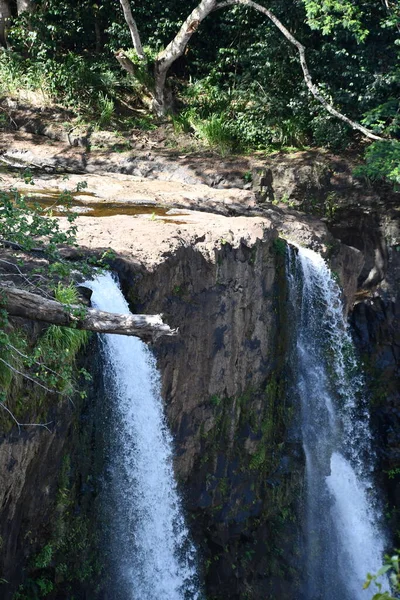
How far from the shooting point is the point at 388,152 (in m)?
14.5

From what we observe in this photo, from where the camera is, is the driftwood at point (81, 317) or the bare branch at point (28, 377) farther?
the driftwood at point (81, 317)

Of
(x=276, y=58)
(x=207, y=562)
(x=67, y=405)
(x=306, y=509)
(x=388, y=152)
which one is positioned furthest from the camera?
(x=276, y=58)

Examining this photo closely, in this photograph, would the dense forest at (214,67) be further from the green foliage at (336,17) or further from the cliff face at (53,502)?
the cliff face at (53,502)

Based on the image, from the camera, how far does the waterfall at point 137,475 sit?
8.44 meters

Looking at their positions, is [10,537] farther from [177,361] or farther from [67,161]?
[67,161]

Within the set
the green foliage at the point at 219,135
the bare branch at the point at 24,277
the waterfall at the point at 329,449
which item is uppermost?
the green foliage at the point at 219,135

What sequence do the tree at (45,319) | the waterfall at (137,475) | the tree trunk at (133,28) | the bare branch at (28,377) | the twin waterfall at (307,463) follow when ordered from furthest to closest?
the tree trunk at (133,28) → the twin waterfall at (307,463) → the waterfall at (137,475) → the tree at (45,319) → the bare branch at (28,377)

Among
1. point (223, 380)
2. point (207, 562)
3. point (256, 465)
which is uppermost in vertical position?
point (223, 380)

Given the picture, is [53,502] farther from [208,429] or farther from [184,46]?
[184,46]

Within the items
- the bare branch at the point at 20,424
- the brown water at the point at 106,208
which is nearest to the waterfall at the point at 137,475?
the bare branch at the point at 20,424

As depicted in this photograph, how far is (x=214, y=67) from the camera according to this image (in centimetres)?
1919

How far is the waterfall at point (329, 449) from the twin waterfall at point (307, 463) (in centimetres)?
2

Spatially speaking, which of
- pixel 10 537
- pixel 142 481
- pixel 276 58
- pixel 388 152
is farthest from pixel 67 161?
pixel 10 537

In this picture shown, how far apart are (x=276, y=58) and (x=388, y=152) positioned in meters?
5.03
